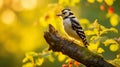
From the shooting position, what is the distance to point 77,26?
25.1 ft

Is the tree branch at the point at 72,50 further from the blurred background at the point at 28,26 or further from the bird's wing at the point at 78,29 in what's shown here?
the blurred background at the point at 28,26

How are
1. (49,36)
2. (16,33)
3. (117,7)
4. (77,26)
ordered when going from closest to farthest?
(49,36), (77,26), (117,7), (16,33)

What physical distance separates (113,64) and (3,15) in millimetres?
9208

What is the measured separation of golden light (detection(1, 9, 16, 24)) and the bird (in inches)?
296

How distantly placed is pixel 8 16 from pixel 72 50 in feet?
29.7

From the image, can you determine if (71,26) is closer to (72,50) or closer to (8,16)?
(72,50)

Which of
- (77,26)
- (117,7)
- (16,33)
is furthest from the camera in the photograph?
(16,33)

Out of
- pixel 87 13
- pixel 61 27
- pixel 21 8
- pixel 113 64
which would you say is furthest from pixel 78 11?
pixel 113 64

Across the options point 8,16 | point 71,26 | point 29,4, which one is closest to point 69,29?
point 71,26

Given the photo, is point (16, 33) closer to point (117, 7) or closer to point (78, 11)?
point (78, 11)

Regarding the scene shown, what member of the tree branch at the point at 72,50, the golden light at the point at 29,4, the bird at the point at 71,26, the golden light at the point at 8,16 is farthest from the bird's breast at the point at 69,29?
the golden light at the point at 8,16

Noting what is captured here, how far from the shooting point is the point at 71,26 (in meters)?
7.73

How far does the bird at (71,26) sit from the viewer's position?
7660 mm

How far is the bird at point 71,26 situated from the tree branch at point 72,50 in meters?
0.95
